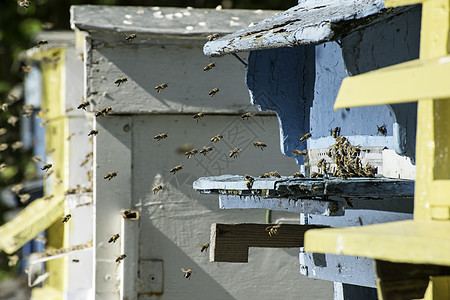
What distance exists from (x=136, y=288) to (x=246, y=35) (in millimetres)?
2468

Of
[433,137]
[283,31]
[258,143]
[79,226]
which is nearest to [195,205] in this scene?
[258,143]

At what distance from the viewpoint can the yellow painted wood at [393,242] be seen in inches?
88.7

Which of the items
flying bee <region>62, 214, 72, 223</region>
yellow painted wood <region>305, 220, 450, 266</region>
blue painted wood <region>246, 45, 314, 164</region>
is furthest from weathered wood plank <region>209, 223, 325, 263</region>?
flying bee <region>62, 214, 72, 223</region>

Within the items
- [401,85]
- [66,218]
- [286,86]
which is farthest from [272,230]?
[66,218]

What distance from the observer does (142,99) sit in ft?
19.2

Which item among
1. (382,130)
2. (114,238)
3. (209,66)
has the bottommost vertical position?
(114,238)

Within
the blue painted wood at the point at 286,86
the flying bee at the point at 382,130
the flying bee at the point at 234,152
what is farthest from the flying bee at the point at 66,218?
the flying bee at the point at 382,130

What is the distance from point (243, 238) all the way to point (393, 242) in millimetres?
1773

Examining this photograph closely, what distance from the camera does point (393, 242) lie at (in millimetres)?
2340

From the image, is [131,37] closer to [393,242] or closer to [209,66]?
[209,66]

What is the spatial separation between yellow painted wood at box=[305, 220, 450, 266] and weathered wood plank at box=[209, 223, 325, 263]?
1399mm

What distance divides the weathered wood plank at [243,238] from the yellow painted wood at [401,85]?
154 cm

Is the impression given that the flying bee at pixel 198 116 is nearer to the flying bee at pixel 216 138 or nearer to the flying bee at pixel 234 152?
the flying bee at pixel 216 138

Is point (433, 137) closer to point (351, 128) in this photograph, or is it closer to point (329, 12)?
point (329, 12)
